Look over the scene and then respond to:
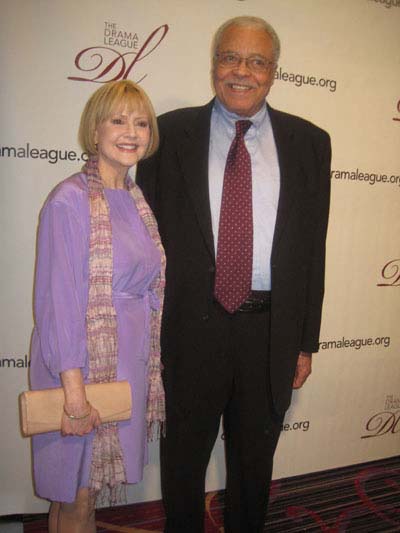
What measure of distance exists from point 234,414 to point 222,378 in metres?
0.22

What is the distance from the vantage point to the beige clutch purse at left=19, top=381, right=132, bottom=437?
51.9 inches

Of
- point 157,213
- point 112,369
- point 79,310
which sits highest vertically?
point 157,213

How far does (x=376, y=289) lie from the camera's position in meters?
2.76

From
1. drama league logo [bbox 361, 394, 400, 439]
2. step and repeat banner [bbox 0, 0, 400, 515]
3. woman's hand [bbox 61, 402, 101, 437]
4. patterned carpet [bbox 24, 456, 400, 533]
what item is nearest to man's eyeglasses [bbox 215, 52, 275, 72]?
step and repeat banner [bbox 0, 0, 400, 515]

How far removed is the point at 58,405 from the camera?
53.3 inches

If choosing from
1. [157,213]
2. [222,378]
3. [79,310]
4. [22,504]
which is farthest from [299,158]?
[22,504]

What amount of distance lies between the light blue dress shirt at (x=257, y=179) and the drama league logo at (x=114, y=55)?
581mm

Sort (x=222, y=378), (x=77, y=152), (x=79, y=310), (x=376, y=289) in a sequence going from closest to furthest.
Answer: (x=79, y=310), (x=222, y=378), (x=77, y=152), (x=376, y=289)

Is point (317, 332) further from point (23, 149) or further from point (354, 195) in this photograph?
point (23, 149)

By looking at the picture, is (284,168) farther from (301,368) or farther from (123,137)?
(301,368)

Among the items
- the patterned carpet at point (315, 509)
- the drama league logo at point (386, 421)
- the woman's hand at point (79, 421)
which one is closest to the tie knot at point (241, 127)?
the woman's hand at point (79, 421)

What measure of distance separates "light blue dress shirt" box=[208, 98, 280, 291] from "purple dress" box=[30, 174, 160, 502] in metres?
0.34

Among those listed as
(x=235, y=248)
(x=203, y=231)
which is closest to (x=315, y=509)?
(x=235, y=248)

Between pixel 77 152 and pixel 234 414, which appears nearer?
pixel 234 414
